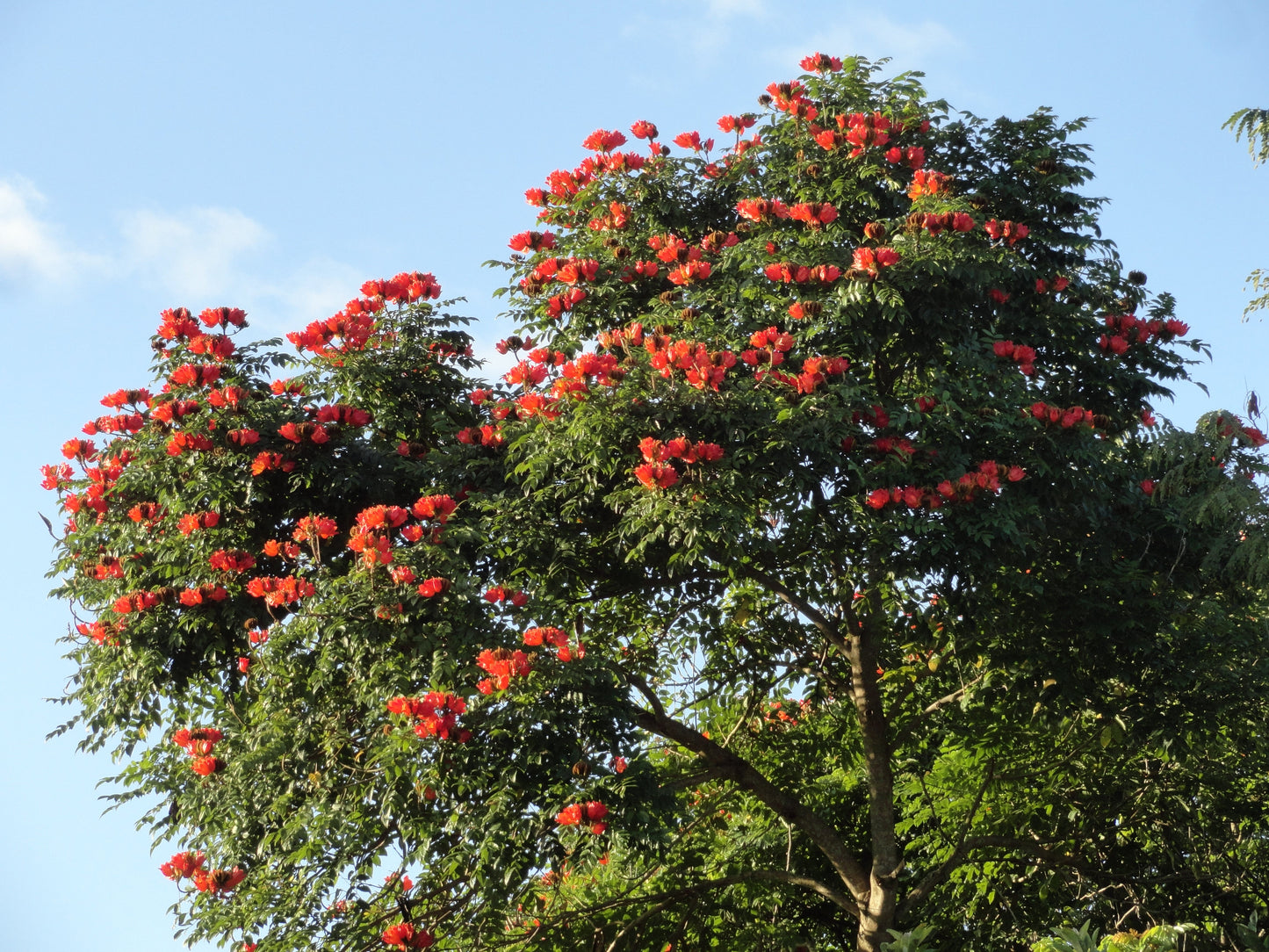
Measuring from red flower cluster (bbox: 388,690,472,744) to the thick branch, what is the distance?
10.6ft

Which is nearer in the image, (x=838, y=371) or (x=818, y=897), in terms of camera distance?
(x=838, y=371)

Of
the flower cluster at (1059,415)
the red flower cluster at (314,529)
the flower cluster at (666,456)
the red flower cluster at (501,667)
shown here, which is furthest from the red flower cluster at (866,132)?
the red flower cluster at (501,667)

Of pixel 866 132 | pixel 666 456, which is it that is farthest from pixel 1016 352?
pixel 666 456

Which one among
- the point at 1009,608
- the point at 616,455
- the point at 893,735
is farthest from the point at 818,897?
the point at 616,455

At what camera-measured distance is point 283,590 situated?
780 cm

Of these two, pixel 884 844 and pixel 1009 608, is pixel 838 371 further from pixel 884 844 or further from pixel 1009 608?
pixel 884 844

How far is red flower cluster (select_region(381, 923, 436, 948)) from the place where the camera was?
24.4 feet

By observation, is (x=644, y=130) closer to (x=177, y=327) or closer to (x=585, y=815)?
(x=177, y=327)

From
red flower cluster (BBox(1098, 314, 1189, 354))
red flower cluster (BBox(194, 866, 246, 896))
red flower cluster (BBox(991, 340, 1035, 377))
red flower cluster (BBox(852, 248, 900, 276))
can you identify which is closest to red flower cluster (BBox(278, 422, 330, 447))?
red flower cluster (BBox(194, 866, 246, 896))

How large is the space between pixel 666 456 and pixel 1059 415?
120 inches

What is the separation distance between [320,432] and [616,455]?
2319 mm

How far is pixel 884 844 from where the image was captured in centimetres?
1045

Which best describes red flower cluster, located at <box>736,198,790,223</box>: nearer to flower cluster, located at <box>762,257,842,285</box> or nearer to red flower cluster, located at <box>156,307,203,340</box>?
flower cluster, located at <box>762,257,842,285</box>

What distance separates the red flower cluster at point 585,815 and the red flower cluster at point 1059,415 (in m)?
4.22
